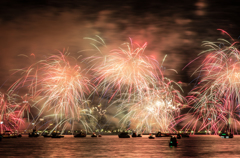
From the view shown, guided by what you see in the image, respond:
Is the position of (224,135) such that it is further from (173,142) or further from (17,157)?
(17,157)

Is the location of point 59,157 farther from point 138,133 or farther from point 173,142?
point 138,133

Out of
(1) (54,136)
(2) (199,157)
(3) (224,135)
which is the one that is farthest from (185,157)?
(1) (54,136)

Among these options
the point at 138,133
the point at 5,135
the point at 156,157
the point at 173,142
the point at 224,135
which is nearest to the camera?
the point at 156,157

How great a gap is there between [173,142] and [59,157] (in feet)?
124

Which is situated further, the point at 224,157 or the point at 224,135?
the point at 224,135

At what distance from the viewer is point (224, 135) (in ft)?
522

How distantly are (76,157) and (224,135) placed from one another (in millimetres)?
129078

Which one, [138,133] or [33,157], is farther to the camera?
[138,133]

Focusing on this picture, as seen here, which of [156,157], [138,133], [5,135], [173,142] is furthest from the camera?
[138,133]

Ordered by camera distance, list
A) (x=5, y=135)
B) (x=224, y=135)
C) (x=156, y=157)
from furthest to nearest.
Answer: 1. (x=5, y=135)
2. (x=224, y=135)
3. (x=156, y=157)

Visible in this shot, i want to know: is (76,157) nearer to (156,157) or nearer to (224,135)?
(156,157)

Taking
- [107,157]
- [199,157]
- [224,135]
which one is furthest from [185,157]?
[224,135]

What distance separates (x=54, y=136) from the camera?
179 metres

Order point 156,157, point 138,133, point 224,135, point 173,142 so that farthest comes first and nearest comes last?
point 138,133, point 224,135, point 173,142, point 156,157
